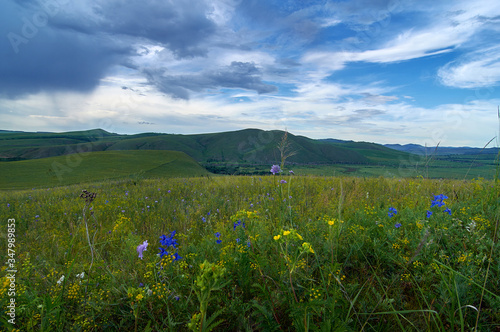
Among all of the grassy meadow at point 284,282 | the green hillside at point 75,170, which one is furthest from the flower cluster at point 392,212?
the green hillside at point 75,170

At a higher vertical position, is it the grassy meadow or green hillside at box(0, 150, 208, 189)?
the grassy meadow

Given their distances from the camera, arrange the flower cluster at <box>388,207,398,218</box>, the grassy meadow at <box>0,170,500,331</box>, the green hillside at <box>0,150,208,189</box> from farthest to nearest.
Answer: the green hillside at <box>0,150,208,189</box>, the flower cluster at <box>388,207,398,218</box>, the grassy meadow at <box>0,170,500,331</box>

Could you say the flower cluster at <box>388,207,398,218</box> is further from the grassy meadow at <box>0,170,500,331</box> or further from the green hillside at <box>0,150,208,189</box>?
the green hillside at <box>0,150,208,189</box>

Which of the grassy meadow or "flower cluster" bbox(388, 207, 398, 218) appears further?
"flower cluster" bbox(388, 207, 398, 218)

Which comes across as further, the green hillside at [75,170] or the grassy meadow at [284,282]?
the green hillside at [75,170]

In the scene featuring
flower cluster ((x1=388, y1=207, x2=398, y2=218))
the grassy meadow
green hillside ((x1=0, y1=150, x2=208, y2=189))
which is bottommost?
green hillside ((x1=0, y1=150, x2=208, y2=189))

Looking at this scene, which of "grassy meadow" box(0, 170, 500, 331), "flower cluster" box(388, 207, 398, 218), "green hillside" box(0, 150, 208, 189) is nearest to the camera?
"grassy meadow" box(0, 170, 500, 331)

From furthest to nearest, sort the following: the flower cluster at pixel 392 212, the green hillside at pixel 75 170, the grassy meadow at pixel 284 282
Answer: the green hillside at pixel 75 170 < the flower cluster at pixel 392 212 < the grassy meadow at pixel 284 282

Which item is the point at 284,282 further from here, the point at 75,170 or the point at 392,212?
the point at 75,170

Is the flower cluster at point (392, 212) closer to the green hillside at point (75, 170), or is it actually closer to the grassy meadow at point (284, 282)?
the grassy meadow at point (284, 282)

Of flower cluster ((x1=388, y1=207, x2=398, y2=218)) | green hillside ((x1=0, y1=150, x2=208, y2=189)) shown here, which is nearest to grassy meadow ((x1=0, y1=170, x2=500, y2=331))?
flower cluster ((x1=388, y1=207, x2=398, y2=218))

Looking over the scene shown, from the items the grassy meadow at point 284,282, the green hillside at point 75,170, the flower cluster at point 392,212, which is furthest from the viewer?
the green hillside at point 75,170

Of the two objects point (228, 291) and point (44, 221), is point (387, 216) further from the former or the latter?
point (44, 221)

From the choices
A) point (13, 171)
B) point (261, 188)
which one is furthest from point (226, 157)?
point (261, 188)
